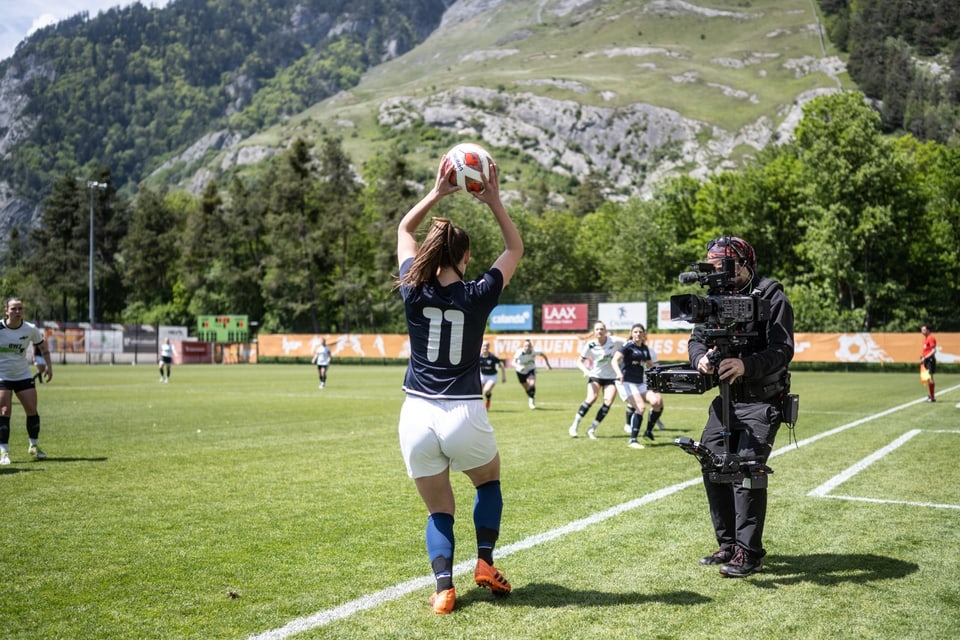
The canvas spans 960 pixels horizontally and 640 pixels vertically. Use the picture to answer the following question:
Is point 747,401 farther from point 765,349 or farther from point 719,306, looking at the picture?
point 719,306

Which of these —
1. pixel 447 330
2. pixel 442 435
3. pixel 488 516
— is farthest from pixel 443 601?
pixel 447 330

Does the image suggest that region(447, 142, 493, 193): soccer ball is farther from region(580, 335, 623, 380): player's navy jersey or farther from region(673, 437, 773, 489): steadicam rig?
region(580, 335, 623, 380): player's navy jersey

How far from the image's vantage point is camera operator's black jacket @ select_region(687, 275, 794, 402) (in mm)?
5156

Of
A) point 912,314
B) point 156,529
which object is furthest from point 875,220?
point 156,529

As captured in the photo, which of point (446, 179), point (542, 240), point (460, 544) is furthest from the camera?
point (542, 240)

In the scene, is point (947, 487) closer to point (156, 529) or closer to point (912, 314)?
point (156, 529)

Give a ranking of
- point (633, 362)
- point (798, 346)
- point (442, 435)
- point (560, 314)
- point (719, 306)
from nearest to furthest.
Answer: point (442, 435) → point (719, 306) → point (633, 362) → point (798, 346) → point (560, 314)

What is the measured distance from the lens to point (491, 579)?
4750 millimetres

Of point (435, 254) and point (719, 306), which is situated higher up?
point (435, 254)

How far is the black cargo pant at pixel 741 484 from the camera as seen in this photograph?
5312mm

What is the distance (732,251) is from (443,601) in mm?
3138

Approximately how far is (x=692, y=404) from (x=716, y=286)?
57.4ft

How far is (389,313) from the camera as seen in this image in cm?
7362

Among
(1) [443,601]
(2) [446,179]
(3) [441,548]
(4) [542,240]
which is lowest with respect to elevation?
(1) [443,601]
